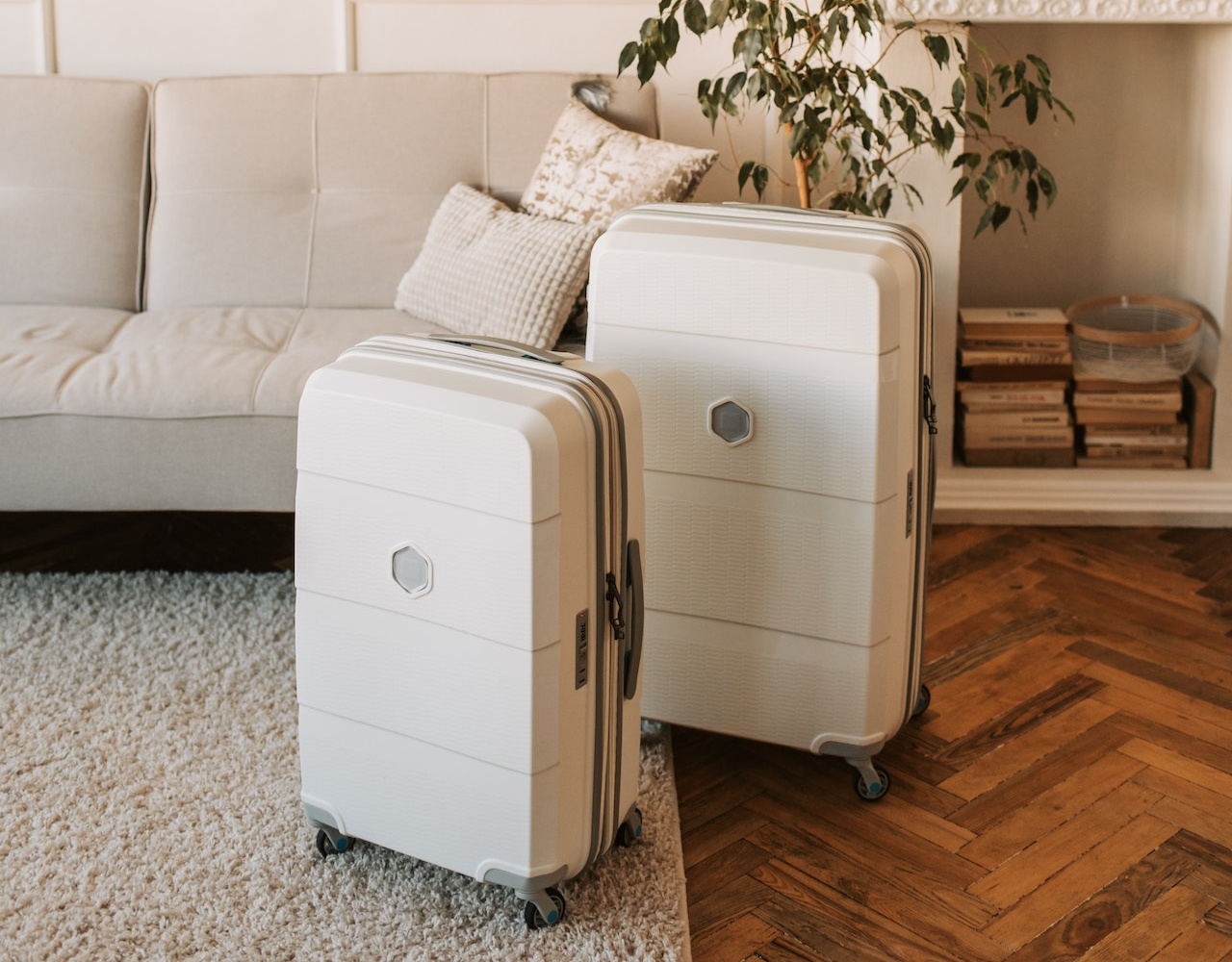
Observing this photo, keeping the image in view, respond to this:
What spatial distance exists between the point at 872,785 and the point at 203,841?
87 cm

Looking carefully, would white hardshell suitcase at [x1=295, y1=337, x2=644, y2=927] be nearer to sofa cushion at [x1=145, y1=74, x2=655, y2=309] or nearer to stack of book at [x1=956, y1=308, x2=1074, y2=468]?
sofa cushion at [x1=145, y1=74, x2=655, y2=309]

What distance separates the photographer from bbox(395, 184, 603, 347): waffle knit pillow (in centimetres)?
226

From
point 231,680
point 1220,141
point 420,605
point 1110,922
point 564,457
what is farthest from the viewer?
point 1220,141

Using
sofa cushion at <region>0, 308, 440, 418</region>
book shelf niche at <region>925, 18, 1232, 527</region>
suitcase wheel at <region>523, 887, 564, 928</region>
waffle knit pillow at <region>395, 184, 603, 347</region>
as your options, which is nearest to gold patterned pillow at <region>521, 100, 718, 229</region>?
waffle knit pillow at <region>395, 184, 603, 347</region>

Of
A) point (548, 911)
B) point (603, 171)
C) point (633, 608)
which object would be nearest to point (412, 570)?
point (633, 608)

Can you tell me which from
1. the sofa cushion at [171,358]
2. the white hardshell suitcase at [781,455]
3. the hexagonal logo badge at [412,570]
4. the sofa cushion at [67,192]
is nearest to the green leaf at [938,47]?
the white hardshell suitcase at [781,455]

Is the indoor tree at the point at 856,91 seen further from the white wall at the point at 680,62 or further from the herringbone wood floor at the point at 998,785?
the herringbone wood floor at the point at 998,785

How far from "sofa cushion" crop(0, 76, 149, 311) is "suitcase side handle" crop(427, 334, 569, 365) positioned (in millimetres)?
1415

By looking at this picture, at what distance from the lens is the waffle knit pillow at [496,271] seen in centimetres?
226

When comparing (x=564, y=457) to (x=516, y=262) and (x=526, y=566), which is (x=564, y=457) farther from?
(x=516, y=262)

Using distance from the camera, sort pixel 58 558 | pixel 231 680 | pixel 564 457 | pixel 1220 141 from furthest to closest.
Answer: pixel 1220 141 < pixel 58 558 < pixel 231 680 < pixel 564 457

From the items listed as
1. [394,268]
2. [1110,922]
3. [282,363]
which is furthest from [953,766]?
[394,268]

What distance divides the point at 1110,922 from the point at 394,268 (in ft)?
5.77

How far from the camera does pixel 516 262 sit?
2.29 m
